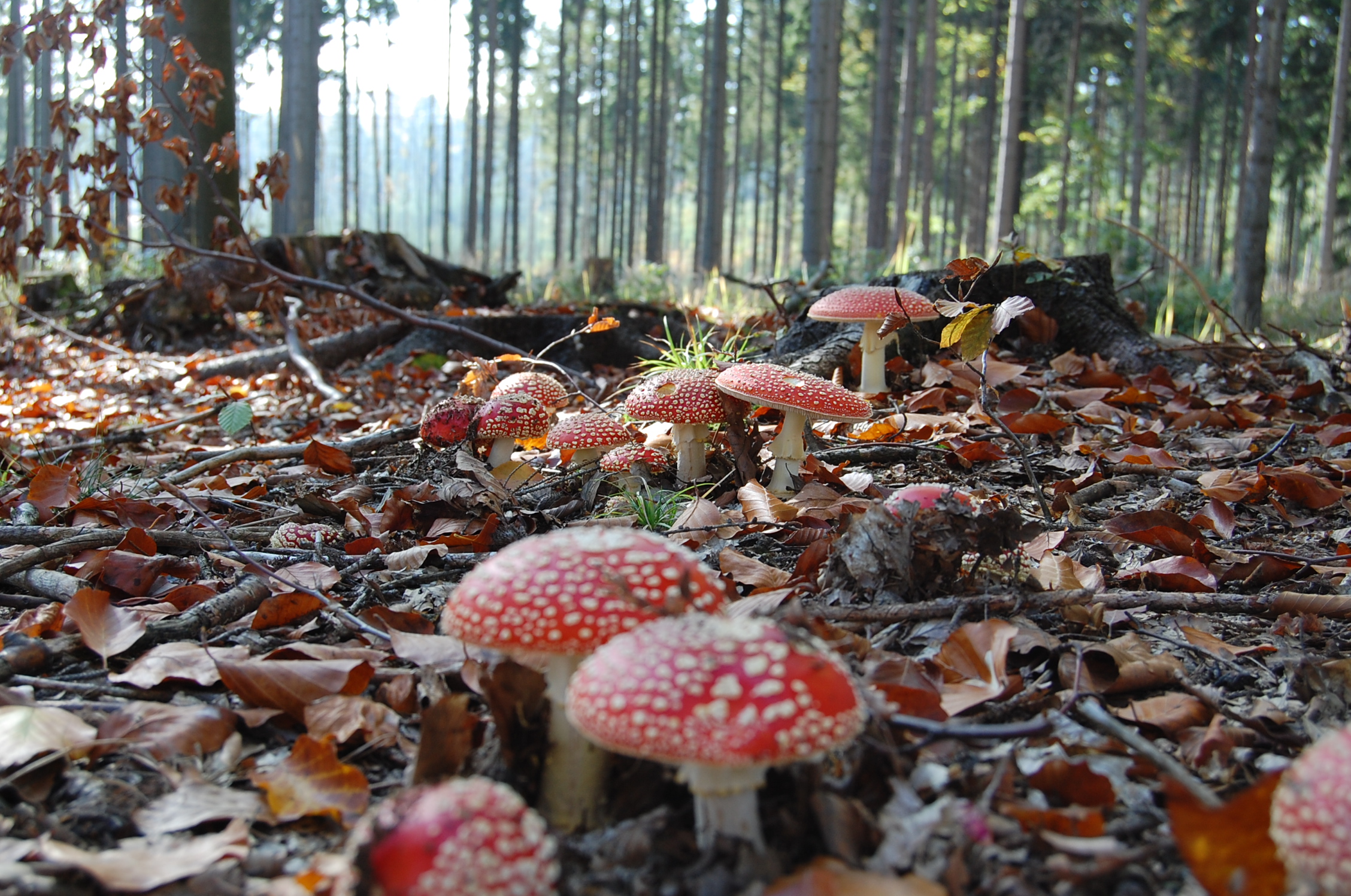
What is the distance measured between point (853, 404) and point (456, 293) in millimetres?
7077

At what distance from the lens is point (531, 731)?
154 centimetres

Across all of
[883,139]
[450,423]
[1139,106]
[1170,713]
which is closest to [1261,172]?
[883,139]

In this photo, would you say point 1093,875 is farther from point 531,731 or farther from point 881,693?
point 531,731

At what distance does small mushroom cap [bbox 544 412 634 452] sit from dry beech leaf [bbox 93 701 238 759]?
4.84 feet

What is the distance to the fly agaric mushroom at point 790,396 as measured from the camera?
2.79 meters

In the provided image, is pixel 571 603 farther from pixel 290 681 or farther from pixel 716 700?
pixel 290 681

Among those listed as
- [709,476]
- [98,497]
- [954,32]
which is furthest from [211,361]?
[954,32]

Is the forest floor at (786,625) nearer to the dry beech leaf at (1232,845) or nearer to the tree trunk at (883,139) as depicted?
the dry beech leaf at (1232,845)

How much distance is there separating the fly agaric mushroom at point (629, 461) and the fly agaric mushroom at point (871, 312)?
1.52 meters

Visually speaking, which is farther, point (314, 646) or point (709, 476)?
point (709, 476)

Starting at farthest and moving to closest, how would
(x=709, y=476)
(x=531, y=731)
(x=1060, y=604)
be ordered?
1. (x=709, y=476)
2. (x=1060, y=604)
3. (x=531, y=731)

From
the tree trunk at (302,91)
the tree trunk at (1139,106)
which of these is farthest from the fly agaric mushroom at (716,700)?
the tree trunk at (1139,106)

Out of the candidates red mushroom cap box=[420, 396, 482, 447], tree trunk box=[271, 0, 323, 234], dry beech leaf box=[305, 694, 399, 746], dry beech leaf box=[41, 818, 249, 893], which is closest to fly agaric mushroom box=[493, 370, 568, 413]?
red mushroom cap box=[420, 396, 482, 447]

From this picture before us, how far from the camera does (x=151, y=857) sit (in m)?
1.31
